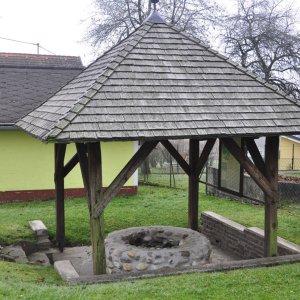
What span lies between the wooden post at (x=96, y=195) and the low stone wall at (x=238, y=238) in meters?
3.33

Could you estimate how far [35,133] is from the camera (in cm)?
712

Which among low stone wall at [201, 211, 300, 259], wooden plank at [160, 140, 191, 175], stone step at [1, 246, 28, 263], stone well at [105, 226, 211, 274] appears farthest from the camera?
wooden plank at [160, 140, 191, 175]

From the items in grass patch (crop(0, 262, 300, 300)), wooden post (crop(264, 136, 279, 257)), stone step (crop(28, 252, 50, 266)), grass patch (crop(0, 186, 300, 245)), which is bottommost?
stone step (crop(28, 252, 50, 266))

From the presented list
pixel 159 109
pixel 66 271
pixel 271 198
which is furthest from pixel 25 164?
pixel 271 198

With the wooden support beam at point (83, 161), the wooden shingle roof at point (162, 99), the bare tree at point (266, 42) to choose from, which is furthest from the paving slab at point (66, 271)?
the bare tree at point (266, 42)

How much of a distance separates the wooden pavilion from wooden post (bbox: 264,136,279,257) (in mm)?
16

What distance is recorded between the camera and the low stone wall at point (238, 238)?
8.46m

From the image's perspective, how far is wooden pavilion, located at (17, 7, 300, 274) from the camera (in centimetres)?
659

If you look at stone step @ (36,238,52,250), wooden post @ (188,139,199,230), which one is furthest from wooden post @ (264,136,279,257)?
stone step @ (36,238,52,250)

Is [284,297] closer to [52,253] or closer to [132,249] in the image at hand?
[132,249]

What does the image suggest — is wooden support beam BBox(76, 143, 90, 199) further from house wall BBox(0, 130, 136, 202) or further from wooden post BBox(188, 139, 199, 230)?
house wall BBox(0, 130, 136, 202)

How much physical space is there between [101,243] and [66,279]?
0.72 meters

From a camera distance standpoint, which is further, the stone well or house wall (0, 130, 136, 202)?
house wall (0, 130, 136, 202)

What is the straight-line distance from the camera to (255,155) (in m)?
7.87
